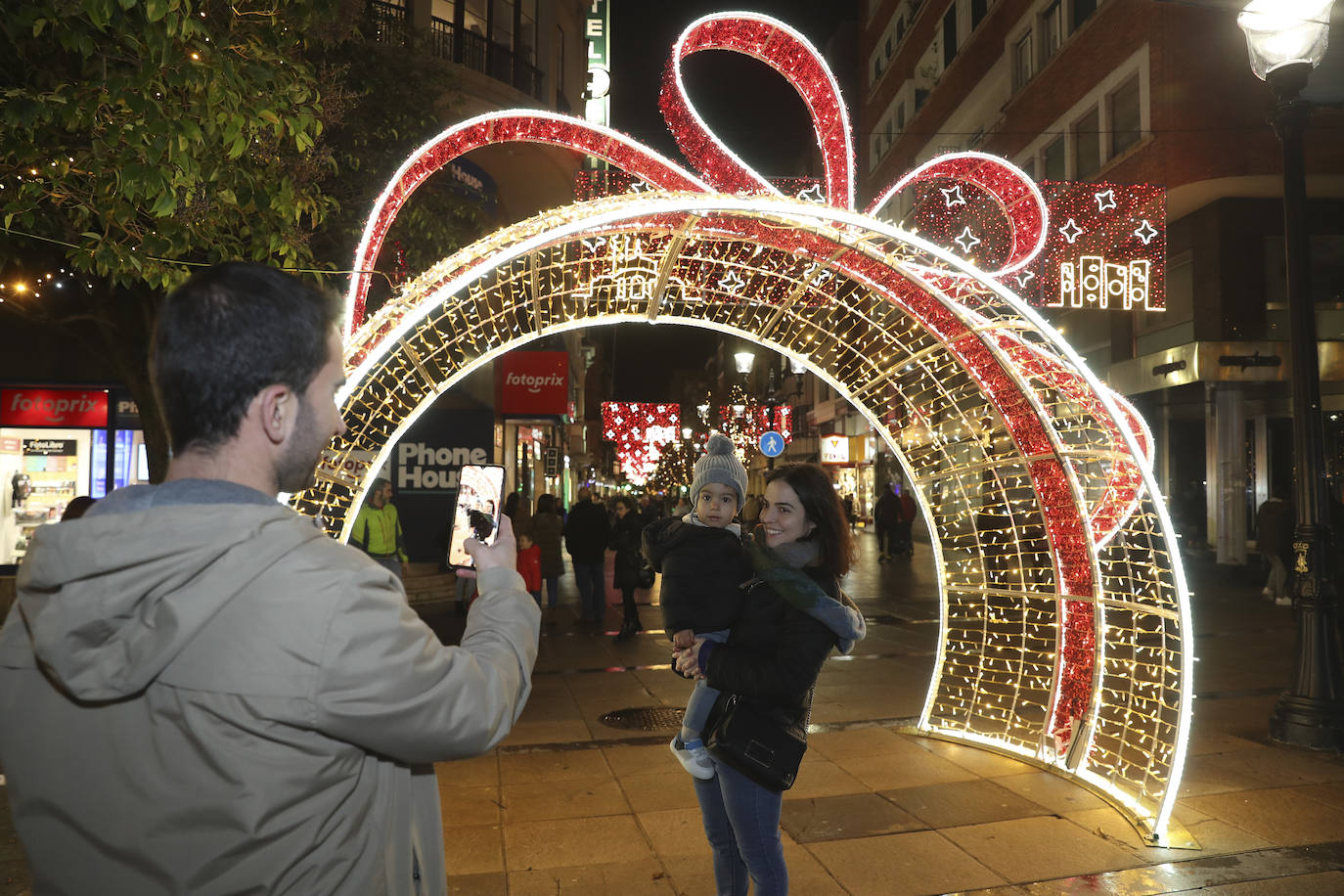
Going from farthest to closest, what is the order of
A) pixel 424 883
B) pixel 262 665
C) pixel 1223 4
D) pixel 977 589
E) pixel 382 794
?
1. pixel 977 589
2. pixel 1223 4
3. pixel 424 883
4. pixel 382 794
5. pixel 262 665

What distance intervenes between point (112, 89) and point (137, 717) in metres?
4.28

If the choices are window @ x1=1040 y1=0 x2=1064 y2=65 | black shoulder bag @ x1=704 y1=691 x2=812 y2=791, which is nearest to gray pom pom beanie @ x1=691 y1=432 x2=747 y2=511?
black shoulder bag @ x1=704 y1=691 x2=812 y2=791

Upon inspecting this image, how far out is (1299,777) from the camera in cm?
545

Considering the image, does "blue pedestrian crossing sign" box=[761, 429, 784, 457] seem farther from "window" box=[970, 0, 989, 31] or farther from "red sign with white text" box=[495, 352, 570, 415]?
"window" box=[970, 0, 989, 31]

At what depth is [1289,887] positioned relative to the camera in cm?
398

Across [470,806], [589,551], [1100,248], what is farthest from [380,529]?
[1100,248]

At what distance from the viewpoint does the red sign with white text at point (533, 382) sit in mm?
16531

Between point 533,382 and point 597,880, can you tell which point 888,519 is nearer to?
point 533,382

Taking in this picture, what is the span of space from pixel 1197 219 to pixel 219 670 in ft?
60.0

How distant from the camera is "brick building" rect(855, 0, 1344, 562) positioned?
1467cm

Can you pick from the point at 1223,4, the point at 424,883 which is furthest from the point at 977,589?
the point at 424,883

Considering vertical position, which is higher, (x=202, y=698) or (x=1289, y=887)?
(x=202, y=698)

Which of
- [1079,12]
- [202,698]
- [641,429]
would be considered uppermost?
[1079,12]

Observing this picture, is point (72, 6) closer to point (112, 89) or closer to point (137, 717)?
point (112, 89)
